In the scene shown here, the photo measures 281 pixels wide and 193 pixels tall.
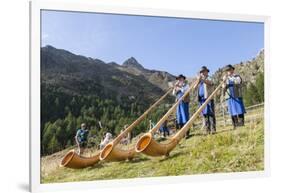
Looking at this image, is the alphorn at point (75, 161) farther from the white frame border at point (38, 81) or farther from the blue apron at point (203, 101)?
the blue apron at point (203, 101)

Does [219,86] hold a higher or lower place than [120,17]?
lower

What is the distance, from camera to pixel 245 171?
5.77m

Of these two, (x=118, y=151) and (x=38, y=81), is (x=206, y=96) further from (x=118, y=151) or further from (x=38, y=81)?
(x=38, y=81)

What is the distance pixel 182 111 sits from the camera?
18.0ft

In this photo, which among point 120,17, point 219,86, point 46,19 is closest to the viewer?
point 46,19

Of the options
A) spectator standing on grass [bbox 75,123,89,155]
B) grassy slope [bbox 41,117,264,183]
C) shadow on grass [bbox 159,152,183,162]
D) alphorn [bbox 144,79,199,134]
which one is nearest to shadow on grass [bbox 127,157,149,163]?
grassy slope [bbox 41,117,264,183]

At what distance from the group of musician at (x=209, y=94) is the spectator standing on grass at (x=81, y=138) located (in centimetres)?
106

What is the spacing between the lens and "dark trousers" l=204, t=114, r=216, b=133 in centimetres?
562

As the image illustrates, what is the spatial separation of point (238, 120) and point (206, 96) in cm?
50

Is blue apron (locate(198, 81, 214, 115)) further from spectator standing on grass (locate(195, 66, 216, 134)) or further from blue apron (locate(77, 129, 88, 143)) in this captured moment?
blue apron (locate(77, 129, 88, 143))
